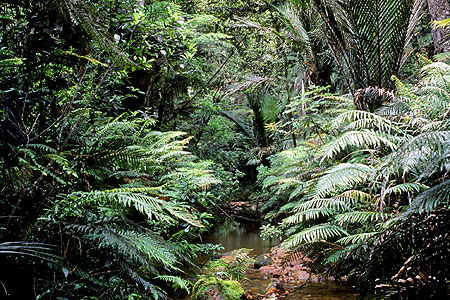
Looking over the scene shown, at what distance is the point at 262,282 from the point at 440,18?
3679 millimetres

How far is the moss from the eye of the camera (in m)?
2.27

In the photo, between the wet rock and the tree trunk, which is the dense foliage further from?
the wet rock

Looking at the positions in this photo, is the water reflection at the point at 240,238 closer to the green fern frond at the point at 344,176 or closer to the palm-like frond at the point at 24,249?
the green fern frond at the point at 344,176

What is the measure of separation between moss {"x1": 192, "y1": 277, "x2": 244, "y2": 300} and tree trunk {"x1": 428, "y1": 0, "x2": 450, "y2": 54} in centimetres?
Result: 356

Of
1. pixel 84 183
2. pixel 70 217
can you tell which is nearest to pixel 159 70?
pixel 84 183

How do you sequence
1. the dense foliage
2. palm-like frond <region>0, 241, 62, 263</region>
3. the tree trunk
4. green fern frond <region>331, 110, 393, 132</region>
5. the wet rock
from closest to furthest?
palm-like frond <region>0, 241, 62, 263</region>
the dense foliage
green fern frond <region>331, 110, 393, 132</region>
the tree trunk
the wet rock

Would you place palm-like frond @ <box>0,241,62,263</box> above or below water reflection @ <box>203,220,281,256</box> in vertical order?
above

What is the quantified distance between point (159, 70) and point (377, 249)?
399cm

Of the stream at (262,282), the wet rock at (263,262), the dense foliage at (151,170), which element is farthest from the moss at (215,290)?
the wet rock at (263,262)

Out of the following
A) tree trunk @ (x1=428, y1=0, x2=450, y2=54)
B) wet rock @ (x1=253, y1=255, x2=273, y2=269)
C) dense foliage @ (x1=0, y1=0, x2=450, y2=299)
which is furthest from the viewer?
wet rock @ (x1=253, y1=255, x2=273, y2=269)

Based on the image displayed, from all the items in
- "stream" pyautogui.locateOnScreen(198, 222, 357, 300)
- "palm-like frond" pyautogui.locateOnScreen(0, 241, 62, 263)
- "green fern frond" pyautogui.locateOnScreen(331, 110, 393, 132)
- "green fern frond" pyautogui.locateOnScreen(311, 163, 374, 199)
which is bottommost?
"stream" pyautogui.locateOnScreen(198, 222, 357, 300)

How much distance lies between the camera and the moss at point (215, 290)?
89.6 inches

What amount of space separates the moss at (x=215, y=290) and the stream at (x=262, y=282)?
536 millimetres

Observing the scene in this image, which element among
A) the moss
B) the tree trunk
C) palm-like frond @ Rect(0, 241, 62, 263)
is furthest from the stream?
the tree trunk
